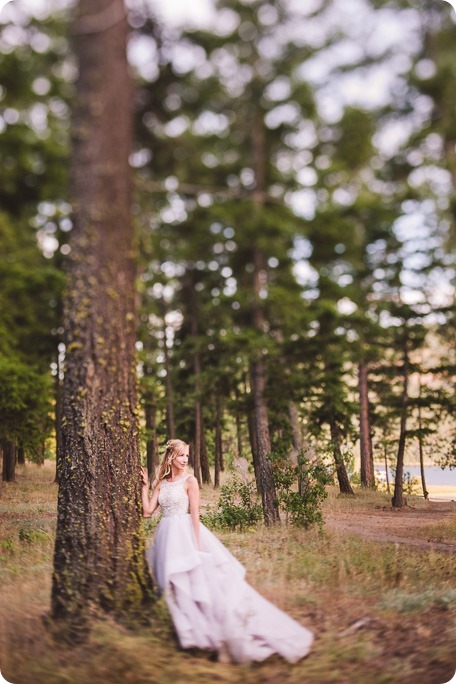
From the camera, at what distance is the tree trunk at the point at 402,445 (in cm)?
518

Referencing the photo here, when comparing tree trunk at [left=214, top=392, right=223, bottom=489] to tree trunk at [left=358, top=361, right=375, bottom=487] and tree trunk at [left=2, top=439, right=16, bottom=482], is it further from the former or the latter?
tree trunk at [left=2, top=439, right=16, bottom=482]

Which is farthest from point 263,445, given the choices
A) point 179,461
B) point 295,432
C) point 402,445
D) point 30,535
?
point 30,535

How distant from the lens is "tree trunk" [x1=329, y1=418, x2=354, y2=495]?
592 cm

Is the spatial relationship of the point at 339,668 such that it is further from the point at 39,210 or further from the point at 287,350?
the point at 287,350

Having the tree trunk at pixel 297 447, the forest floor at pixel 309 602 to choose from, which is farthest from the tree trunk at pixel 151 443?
the tree trunk at pixel 297 447

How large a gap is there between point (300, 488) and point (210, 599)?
9.90 feet

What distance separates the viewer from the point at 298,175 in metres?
5.19

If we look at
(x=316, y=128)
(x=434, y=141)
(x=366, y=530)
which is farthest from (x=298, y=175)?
(x=366, y=530)

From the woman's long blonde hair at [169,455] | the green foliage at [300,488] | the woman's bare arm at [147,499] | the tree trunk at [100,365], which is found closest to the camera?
the tree trunk at [100,365]

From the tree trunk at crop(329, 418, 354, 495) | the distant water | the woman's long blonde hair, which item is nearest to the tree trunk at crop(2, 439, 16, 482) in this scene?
the woman's long blonde hair

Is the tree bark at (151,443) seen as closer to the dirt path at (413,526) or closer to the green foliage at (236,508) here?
the green foliage at (236,508)

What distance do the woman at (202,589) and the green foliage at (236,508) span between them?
1.02 metres

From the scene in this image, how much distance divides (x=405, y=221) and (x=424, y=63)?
4.77 ft

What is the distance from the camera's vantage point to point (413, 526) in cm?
492
